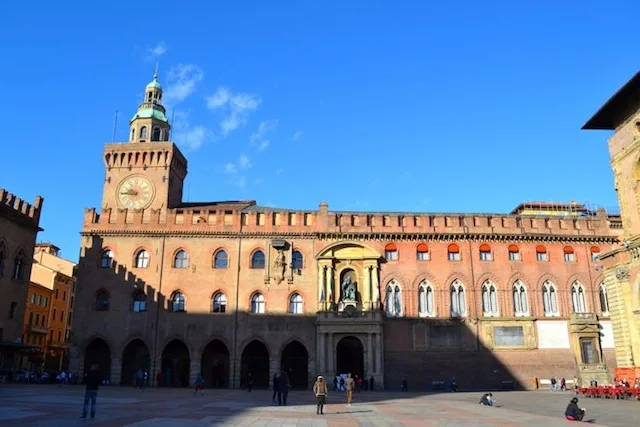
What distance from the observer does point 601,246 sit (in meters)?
45.3

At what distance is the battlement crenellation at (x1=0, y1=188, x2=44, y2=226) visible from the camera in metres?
37.8

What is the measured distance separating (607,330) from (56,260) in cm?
6296

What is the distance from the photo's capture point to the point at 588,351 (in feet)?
138

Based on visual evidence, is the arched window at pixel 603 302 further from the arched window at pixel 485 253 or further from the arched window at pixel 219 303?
the arched window at pixel 219 303

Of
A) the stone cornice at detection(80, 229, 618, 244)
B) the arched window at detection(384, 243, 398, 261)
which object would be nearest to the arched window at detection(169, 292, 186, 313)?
the stone cornice at detection(80, 229, 618, 244)

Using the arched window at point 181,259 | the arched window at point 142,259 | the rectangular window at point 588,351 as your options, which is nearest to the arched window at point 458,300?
the rectangular window at point 588,351

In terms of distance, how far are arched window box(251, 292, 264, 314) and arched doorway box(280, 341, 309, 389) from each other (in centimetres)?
355

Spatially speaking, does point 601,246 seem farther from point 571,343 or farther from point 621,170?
point 621,170

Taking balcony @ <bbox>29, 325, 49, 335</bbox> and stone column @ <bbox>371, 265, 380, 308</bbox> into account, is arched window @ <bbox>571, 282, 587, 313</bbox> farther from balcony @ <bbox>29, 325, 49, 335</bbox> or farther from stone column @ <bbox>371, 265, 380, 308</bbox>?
balcony @ <bbox>29, 325, 49, 335</bbox>

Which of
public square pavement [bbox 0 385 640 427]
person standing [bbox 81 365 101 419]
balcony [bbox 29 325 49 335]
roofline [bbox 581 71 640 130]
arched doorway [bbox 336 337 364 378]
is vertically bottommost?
public square pavement [bbox 0 385 640 427]

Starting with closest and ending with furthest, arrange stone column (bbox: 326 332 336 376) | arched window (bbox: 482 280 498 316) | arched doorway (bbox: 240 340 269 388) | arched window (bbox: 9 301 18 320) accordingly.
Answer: arched window (bbox: 9 301 18 320)
stone column (bbox: 326 332 336 376)
arched doorway (bbox: 240 340 269 388)
arched window (bbox: 482 280 498 316)

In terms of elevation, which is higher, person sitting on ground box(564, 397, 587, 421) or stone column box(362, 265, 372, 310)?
stone column box(362, 265, 372, 310)

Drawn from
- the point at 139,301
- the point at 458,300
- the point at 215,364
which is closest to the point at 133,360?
the point at 139,301

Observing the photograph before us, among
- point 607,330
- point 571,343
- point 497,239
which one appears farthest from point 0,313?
point 607,330
